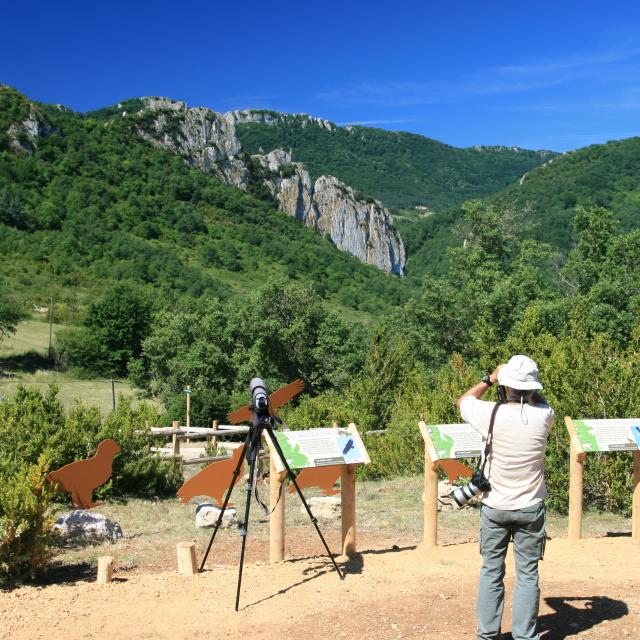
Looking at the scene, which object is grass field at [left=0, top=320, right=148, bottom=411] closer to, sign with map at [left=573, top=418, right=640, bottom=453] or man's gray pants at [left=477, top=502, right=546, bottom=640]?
sign with map at [left=573, top=418, right=640, bottom=453]

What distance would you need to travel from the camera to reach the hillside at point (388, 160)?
172 meters

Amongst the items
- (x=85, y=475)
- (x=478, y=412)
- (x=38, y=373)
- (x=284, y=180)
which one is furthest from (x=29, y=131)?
(x=478, y=412)

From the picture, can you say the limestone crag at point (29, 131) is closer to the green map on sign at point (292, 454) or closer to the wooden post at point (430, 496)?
the green map on sign at point (292, 454)

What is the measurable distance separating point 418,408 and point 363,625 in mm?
9553

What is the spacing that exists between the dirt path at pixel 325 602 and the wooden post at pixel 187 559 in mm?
79

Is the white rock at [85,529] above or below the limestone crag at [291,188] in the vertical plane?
below

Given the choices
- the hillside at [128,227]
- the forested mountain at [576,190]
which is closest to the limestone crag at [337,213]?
the hillside at [128,227]

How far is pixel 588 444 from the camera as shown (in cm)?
676

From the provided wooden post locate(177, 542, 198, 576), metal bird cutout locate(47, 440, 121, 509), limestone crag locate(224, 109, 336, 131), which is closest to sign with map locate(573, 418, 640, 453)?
wooden post locate(177, 542, 198, 576)

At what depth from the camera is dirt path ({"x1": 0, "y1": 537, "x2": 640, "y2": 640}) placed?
15.6 feet

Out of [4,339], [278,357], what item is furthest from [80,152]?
[278,357]

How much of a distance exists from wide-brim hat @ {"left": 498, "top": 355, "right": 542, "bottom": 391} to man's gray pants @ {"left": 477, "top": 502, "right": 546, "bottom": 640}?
70cm

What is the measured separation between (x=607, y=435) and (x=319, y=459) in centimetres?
290

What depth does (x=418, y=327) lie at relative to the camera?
30.3 metres
